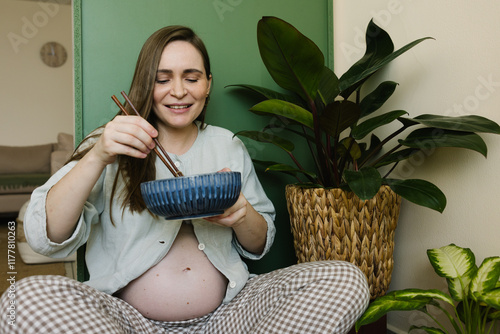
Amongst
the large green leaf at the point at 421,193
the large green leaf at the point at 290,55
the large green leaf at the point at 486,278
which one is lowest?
the large green leaf at the point at 486,278

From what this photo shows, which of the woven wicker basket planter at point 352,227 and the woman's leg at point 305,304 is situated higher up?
the woven wicker basket planter at point 352,227

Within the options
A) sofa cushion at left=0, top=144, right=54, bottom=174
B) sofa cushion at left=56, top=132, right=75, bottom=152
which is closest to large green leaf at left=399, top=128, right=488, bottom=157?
sofa cushion at left=56, top=132, right=75, bottom=152

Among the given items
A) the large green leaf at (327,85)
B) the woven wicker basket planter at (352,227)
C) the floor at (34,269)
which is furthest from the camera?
the floor at (34,269)

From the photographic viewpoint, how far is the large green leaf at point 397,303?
92 centimetres

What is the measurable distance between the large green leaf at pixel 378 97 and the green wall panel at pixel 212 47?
0.43m

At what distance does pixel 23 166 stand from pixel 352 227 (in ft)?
10.5

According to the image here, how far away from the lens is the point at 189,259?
1.16 meters

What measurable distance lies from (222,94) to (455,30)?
2.66 feet

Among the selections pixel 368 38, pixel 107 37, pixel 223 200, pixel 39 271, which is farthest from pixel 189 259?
pixel 39 271

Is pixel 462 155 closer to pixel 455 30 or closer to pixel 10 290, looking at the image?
pixel 455 30

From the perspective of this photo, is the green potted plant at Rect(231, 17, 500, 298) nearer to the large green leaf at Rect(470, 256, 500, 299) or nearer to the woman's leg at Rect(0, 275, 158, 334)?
the large green leaf at Rect(470, 256, 500, 299)

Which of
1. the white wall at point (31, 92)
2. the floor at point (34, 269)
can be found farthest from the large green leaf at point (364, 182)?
the white wall at point (31, 92)

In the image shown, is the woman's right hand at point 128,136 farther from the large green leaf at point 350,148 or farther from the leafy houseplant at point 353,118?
the large green leaf at point 350,148

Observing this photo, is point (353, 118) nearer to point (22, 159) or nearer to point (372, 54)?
point (372, 54)
